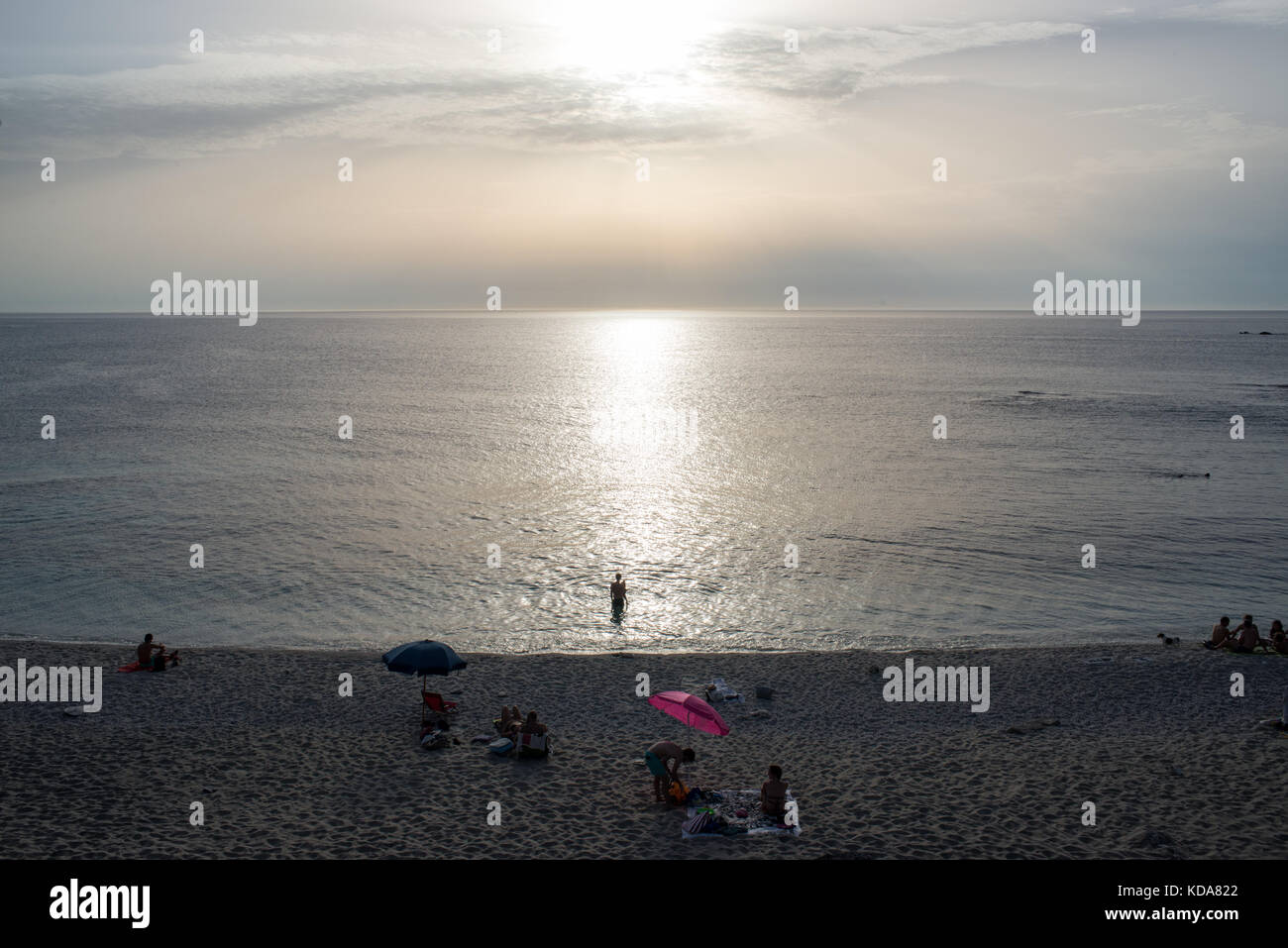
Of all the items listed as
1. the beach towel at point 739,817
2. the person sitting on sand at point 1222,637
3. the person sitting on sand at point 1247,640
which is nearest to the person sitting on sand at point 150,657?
the beach towel at point 739,817

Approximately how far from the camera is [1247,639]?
22.3 m

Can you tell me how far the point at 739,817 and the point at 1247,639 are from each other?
650 inches

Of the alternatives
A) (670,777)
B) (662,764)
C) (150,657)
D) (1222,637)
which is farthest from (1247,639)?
(150,657)

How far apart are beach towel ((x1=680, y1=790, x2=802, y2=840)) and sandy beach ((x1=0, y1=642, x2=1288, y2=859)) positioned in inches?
9.2

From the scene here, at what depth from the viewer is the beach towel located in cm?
1320

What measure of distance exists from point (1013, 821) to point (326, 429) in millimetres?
61683

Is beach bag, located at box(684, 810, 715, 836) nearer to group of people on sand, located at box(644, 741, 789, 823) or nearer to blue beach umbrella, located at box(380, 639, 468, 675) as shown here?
group of people on sand, located at box(644, 741, 789, 823)

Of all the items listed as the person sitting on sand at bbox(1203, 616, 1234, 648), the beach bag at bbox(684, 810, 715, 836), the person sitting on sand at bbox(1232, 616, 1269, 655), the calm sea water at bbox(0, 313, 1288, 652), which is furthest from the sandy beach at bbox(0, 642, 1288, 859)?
the calm sea water at bbox(0, 313, 1288, 652)

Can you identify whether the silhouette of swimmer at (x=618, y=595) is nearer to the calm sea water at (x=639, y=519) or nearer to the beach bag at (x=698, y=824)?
the calm sea water at (x=639, y=519)

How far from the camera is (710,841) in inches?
514

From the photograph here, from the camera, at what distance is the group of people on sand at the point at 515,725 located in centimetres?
1582

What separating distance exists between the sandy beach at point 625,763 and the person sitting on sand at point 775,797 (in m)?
0.54

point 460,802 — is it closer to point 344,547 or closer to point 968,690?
point 968,690
